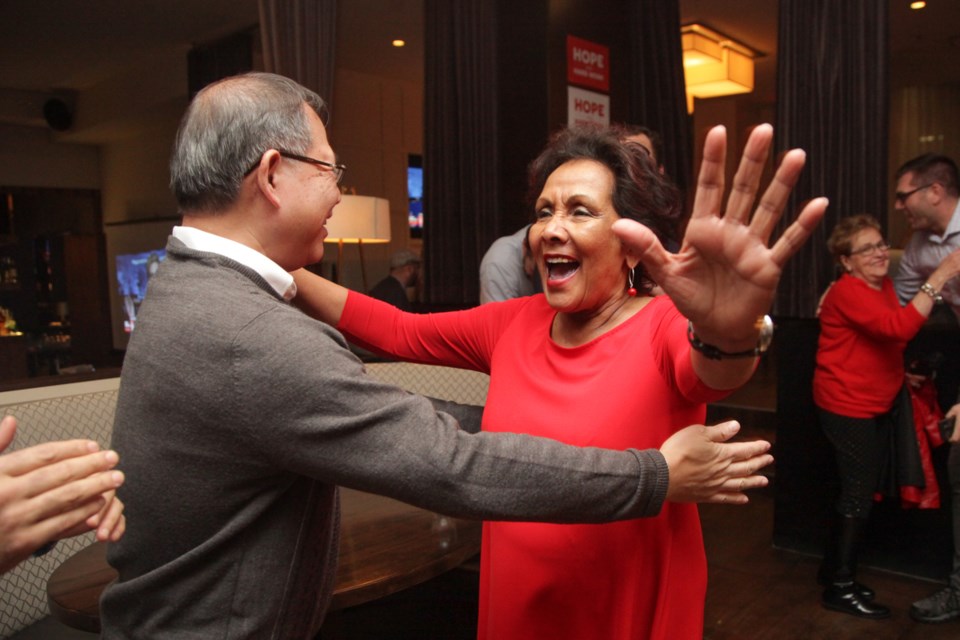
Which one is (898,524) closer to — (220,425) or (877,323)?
(877,323)

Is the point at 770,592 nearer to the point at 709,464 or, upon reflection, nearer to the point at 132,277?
the point at 709,464

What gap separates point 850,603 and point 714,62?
571cm

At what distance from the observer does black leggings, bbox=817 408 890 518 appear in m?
3.06

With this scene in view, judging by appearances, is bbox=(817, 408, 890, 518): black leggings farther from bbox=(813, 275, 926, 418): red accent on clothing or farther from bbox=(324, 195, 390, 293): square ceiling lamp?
bbox=(324, 195, 390, 293): square ceiling lamp

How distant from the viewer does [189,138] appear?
1.03m

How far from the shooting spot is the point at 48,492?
77cm

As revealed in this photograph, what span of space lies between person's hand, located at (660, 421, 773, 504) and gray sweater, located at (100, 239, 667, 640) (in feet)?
0.09

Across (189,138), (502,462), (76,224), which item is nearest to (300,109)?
(189,138)

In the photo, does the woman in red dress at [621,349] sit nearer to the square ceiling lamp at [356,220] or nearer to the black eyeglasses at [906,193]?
the black eyeglasses at [906,193]

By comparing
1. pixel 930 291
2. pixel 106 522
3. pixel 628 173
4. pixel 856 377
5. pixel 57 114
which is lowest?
pixel 856 377

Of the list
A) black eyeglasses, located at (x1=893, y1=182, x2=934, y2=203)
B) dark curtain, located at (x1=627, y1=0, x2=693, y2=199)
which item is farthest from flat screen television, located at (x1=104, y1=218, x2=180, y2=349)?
black eyeglasses, located at (x1=893, y1=182, x2=934, y2=203)

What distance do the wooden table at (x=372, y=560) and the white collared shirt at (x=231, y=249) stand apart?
71 cm

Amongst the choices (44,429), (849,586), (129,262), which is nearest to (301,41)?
(44,429)

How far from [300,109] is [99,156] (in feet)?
34.0
